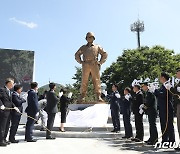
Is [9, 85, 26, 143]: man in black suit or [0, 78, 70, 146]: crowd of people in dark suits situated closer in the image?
[0, 78, 70, 146]: crowd of people in dark suits

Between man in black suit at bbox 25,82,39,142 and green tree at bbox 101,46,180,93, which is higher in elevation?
green tree at bbox 101,46,180,93

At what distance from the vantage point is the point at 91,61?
1134cm

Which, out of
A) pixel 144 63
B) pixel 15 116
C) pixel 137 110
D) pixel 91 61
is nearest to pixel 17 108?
pixel 15 116

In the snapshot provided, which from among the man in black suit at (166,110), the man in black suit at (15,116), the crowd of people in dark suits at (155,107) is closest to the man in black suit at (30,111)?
the man in black suit at (15,116)

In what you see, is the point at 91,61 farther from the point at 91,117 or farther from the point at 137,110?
the point at 137,110

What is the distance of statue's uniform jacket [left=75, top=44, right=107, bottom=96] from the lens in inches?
446

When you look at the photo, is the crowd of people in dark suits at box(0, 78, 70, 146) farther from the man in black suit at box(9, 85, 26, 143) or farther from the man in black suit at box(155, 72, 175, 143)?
the man in black suit at box(155, 72, 175, 143)

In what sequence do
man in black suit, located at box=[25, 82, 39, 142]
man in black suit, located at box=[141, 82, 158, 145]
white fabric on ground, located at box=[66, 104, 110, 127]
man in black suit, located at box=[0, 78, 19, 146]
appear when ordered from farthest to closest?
white fabric on ground, located at box=[66, 104, 110, 127], man in black suit, located at box=[25, 82, 39, 142], man in black suit, located at box=[141, 82, 158, 145], man in black suit, located at box=[0, 78, 19, 146]

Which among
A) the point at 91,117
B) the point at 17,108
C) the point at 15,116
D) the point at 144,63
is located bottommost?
the point at 91,117

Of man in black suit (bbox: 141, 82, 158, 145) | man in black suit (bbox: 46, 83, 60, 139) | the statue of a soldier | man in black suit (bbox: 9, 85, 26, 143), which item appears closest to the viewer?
man in black suit (bbox: 141, 82, 158, 145)

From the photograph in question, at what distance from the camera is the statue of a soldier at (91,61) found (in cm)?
1132

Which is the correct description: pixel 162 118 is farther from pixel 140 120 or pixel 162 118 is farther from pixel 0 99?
pixel 0 99

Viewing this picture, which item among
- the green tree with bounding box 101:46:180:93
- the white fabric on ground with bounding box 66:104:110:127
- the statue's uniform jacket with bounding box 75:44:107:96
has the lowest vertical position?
the white fabric on ground with bounding box 66:104:110:127

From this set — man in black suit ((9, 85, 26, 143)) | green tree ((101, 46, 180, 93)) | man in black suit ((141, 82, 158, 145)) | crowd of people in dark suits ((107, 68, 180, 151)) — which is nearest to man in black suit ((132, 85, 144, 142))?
crowd of people in dark suits ((107, 68, 180, 151))
